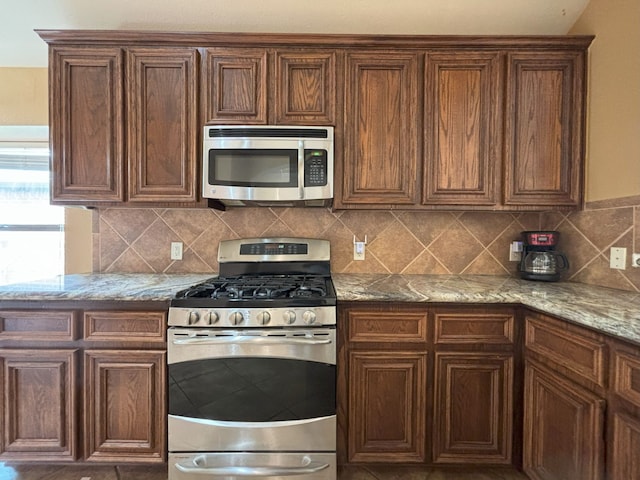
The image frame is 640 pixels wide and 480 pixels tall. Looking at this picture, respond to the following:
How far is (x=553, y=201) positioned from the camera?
6.06ft

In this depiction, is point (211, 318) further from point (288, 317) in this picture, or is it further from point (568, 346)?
point (568, 346)

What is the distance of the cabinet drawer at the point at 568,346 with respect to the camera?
1101 millimetres

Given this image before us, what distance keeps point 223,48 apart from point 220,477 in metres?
2.26

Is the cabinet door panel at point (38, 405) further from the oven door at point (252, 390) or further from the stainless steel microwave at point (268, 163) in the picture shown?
the stainless steel microwave at point (268, 163)

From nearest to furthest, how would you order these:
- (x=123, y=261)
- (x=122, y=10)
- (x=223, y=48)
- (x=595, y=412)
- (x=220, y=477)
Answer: (x=595, y=412)
(x=220, y=477)
(x=223, y=48)
(x=122, y=10)
(x=123, y=261)

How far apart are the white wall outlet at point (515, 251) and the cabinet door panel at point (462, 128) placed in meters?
0.51

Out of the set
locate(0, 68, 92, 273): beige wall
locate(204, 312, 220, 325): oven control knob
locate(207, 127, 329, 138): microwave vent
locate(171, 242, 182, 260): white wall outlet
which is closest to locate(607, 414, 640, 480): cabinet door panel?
locate(204, 312, 220, 325): oven control knob

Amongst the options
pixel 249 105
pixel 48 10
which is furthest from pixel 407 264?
pixel 48 10

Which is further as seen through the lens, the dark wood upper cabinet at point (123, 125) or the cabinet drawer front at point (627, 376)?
the dark wood upper cabinet at point (123, 125)

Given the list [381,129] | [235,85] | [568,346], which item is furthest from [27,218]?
[568,346]

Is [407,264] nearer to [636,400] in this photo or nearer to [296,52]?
[636,400]

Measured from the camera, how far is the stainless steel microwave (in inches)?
70.2

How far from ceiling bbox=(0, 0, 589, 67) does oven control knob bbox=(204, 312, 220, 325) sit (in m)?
1.79

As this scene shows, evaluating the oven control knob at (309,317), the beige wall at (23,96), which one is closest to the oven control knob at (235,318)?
the oven control knob at (309,317)
